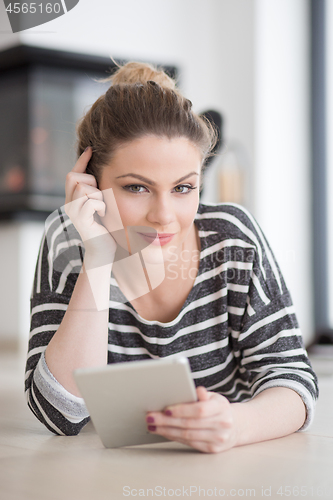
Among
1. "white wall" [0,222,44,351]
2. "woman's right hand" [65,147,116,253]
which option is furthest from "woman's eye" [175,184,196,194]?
"white wall" [0,222,44,351]

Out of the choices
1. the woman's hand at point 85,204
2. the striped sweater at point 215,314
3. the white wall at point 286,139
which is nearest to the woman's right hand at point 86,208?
the woman's hand at point 85,204

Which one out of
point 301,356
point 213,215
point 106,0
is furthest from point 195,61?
point 301,356

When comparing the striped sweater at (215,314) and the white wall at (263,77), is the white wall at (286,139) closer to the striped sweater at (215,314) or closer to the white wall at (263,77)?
the white wall at (263,77)

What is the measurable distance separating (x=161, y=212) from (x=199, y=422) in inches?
15.7

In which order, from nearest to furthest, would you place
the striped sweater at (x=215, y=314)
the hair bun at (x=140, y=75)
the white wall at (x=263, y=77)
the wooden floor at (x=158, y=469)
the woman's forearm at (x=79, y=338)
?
the wooden floor at (x=158, y=469) → the woman's forearm at (x=79, y=338) → the striped sweater at (x=215, y=314) → the hair bun at (x=140, y=75) → the white wall at (x=263, y=77)

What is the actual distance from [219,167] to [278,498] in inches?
111

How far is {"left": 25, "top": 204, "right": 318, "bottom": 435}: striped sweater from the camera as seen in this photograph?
1105mm

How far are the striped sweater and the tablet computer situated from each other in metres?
0.28

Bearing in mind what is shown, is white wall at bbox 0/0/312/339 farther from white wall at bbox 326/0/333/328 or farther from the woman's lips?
the woman's lips

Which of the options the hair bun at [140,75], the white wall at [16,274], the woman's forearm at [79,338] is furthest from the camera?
→ the white wall at [16,274]

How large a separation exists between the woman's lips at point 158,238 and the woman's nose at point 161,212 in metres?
0.03

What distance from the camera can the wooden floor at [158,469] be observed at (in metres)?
0.70

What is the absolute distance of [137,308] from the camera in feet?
3.95

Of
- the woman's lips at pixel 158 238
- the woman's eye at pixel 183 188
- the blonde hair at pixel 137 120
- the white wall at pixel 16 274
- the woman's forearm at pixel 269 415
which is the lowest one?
the white wall at pixel 16 274
